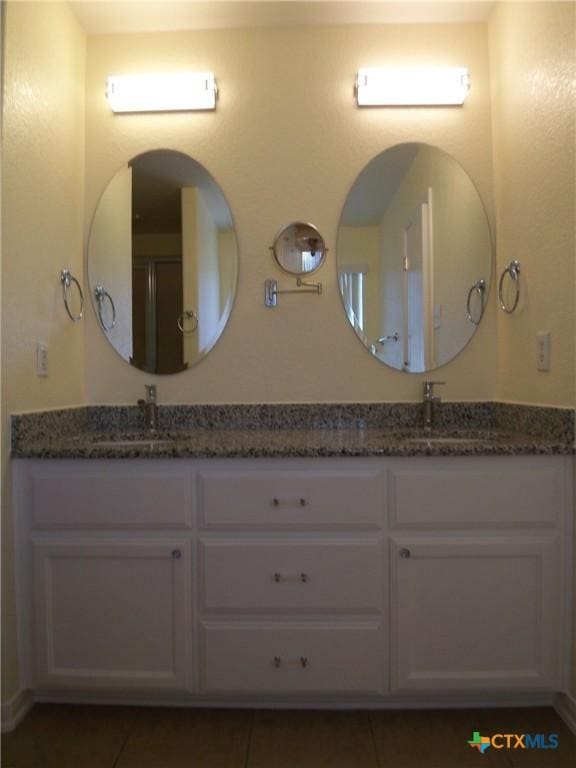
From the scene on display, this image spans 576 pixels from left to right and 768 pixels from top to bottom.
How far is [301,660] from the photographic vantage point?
62.7 inches

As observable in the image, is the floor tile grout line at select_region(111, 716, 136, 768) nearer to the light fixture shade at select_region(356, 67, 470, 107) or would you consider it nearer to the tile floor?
the tile floor

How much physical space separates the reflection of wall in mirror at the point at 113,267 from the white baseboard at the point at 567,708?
1.84 m

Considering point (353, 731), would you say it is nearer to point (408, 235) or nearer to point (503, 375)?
point (503, 375)

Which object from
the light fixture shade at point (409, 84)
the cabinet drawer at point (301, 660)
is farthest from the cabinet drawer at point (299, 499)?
the light fixture shade at point (409, 84)

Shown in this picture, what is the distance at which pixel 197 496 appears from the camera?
1.62 metres

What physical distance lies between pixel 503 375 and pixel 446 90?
3.60ft

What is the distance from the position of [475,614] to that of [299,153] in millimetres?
1716

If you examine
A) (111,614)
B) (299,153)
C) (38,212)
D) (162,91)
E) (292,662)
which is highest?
(162,91)

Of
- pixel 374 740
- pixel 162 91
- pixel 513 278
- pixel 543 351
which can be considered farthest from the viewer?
pixel 162 91

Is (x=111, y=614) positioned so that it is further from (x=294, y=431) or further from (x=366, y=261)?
(x=366, y=261)

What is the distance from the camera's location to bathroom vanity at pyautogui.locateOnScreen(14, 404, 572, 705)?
1.59 m

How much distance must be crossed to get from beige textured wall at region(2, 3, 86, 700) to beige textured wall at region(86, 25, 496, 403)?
0.26 m

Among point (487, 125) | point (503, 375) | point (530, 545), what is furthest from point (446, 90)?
point (530, 545)

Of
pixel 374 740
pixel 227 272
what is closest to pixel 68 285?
pixel 227 272
